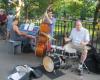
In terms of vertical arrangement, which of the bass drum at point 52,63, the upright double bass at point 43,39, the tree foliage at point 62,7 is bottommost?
the bass drum at point 52,63

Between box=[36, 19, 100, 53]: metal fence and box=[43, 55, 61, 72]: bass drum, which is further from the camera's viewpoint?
box=[36, 19, 100, 53]: metal fence

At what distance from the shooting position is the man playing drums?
8435 mm

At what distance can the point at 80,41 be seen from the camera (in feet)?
28.6

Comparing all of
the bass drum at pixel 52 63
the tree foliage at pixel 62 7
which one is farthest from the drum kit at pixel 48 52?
the tree foliage at pixel 62 7

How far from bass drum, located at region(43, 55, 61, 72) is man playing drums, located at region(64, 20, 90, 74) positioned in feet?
1.83

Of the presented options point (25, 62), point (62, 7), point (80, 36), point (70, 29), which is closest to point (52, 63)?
point (80, 36)

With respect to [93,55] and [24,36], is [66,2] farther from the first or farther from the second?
[93,55]

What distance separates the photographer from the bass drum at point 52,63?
8252 millimetres

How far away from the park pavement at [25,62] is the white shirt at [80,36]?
871 mm

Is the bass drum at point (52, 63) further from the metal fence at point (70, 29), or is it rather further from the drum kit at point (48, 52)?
the metal fence at point (70, 29)

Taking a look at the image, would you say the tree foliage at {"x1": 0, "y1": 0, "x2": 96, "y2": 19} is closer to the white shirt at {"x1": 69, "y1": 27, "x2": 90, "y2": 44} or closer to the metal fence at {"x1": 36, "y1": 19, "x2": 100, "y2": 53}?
the metal fence at {"x1": 36, "y1": 19, "x2": 100, "y2": 53}

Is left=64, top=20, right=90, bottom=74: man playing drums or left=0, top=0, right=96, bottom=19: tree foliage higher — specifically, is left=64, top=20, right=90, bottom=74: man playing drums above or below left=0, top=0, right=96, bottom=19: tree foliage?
below

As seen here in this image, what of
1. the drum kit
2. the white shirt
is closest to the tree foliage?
the drum kit

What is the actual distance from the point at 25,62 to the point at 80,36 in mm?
2042
